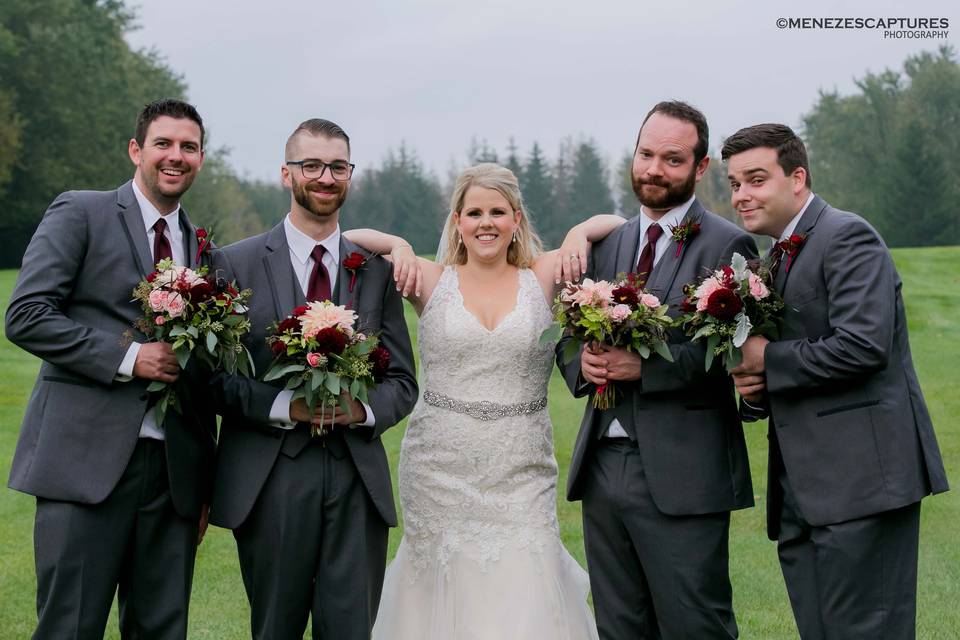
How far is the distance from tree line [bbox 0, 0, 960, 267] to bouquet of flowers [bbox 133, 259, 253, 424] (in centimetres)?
3334

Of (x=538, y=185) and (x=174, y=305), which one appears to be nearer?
(x=174, y=305)

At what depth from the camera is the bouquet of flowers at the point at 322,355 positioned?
5.00m

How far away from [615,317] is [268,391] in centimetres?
175

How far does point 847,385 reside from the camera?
16.8ft

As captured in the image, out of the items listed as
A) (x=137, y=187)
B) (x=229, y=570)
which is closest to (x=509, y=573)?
(x=137, y=187)

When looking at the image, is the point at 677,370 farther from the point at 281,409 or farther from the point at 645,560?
the point at 281,409

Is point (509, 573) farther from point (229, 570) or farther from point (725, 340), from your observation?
point (229, 570)

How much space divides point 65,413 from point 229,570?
4756 mm

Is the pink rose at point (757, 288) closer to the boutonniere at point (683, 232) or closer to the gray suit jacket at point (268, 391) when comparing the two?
the boutonniere at point (683, 232)

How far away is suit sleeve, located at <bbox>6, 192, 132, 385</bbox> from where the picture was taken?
16.9 ft

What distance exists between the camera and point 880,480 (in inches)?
199

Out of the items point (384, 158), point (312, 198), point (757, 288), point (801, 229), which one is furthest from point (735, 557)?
point (384, 158)

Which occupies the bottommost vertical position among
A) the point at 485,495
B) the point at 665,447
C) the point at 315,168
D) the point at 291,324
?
the point at 485,495

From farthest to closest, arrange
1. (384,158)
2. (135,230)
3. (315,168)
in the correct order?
(384,158) < (315,168) < (135,230)
